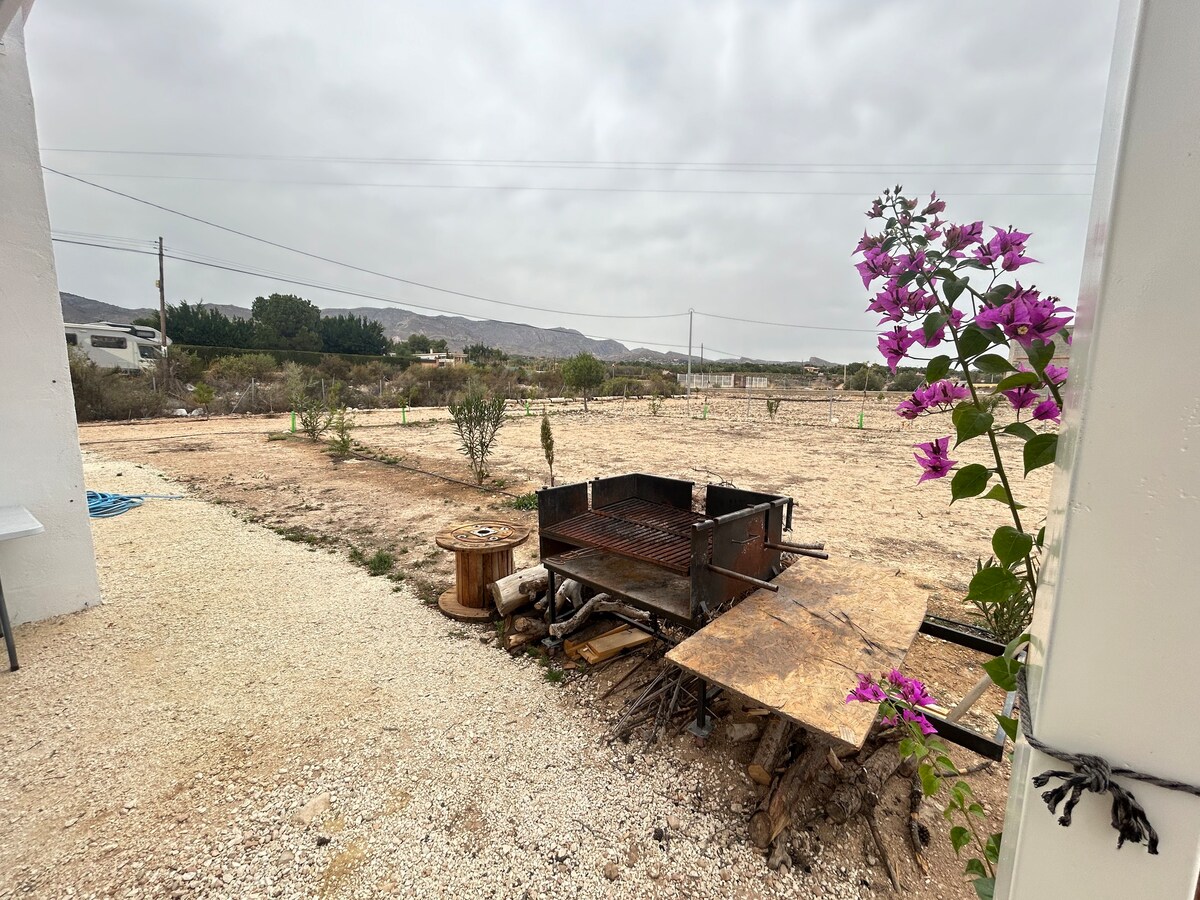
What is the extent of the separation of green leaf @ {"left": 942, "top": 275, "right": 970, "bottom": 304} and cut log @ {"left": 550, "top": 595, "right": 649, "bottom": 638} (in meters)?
2.46

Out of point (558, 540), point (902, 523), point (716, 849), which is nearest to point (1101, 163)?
point (716, 849)

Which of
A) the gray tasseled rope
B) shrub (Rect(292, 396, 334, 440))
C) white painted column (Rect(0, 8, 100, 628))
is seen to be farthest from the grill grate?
shrub (Rect(292, 396, 334, 440))

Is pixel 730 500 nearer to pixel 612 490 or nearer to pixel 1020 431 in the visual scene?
pixel 612 490

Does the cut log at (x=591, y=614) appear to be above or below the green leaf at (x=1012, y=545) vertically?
below

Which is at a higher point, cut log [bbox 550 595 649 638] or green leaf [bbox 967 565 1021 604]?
green leaf [bbox 967 565 1021 604]

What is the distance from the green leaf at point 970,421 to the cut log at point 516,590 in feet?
9.02

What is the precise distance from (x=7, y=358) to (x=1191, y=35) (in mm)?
5086

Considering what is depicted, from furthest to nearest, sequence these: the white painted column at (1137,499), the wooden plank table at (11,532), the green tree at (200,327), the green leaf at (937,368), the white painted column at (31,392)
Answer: the green tree at (200,327)
the white painted column at (31,392)
the wooden plank table at (11,532)
the green leaf at (937,368)
the white painted column at (1137,499)

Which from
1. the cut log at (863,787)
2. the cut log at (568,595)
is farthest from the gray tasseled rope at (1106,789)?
the cut log at (568,595)

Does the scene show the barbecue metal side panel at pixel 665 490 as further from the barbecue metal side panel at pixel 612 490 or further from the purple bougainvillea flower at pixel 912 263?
the purple bougainvillea flower at pixel 912 263

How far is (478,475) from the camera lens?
7.69 metres

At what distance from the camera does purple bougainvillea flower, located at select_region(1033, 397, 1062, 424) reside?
96 cm

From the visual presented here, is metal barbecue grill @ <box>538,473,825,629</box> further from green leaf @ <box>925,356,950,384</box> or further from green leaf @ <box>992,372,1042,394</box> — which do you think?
green leaf @ <box>992,372,1042,394</box>

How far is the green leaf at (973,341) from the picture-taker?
0.98 metres
